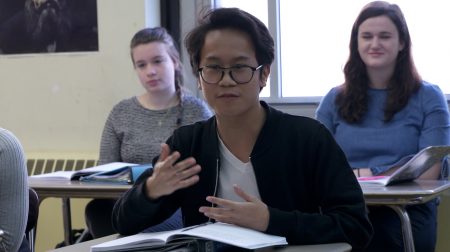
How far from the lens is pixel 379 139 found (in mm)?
3146

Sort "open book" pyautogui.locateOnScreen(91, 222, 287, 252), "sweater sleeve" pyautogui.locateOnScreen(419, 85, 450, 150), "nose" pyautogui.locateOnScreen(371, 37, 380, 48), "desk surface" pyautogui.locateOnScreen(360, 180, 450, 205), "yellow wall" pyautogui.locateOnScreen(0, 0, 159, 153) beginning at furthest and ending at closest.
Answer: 1. "yellow wall" pyautogui.locateOnScreen(0, 0, 159, 153)
2. "nose" pyautogui.locateOnScreen(371, 37, 380, 48)
3. "sweater sleeve" pyautogui.locateOnScreen(419, 85, 450, 150)
4. "desk surface" pyautogui.locateOnScreen(360, 180, 450, 205)
5. "open book" pyautogui.locateOnScreen(91, 222, 287, 252)

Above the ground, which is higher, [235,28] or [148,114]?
[235,28]

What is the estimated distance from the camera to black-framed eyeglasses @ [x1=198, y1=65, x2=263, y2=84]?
1.82 meters

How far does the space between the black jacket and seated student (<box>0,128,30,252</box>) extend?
0.93ft

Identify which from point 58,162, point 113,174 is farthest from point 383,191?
point 58,162

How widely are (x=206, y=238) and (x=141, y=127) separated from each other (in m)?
2.18

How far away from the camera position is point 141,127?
363 centimetres

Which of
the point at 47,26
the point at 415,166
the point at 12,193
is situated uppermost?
the point at 47,26

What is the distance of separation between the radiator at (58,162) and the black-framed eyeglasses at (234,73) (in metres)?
2.45

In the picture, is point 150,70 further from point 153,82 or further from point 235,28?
point 235,28

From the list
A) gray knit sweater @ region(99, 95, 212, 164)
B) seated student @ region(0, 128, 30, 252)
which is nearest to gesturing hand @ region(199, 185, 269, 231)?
seated student @ region(0, 128, 30, 252)

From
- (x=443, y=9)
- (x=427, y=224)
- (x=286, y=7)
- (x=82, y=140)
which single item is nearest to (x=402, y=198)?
(x=427, y=224)

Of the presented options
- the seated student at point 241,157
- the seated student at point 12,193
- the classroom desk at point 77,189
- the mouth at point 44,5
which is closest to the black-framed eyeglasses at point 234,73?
the seated student at point 241,157

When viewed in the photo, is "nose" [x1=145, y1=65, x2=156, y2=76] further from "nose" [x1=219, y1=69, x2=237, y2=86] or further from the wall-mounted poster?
"nose" [x1=219, y1=69, x2=237, y2=86]
